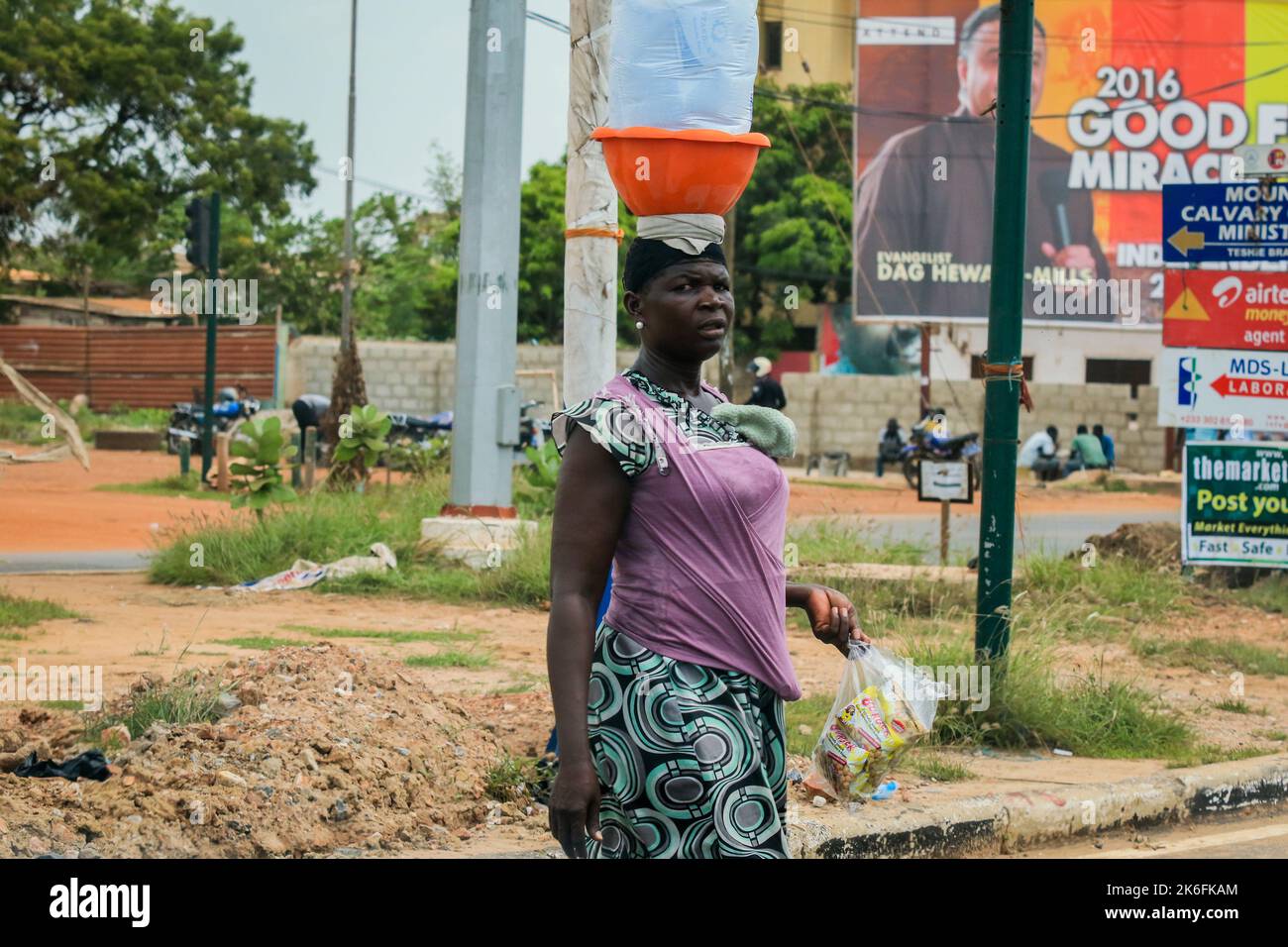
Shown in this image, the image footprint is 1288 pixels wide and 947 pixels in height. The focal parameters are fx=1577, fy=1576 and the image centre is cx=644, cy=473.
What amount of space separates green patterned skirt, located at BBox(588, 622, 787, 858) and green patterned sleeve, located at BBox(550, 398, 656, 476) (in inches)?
12.3

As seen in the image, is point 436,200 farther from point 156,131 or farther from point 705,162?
point 705,162

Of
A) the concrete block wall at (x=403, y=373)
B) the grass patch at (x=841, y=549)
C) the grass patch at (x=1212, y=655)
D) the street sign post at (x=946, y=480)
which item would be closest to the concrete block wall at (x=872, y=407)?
the concrete block wall at (x=403, y=373)

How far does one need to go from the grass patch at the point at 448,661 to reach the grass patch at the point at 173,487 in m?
11.5

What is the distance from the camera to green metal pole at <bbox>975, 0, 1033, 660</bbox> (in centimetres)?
662

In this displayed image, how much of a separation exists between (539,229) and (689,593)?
38.7m

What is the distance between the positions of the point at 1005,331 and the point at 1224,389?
541 cm

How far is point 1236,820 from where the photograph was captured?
6.21 meters

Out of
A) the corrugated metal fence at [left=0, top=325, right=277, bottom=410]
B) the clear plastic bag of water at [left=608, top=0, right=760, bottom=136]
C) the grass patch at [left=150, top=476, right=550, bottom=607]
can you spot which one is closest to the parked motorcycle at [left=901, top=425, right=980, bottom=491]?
the grass patch at [left=150, top=476, right=550, bottom=607]

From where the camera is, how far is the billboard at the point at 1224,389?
11.2 metres

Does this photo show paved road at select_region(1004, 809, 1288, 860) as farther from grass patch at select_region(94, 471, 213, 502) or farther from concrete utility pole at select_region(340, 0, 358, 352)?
concrete utility pole at select_region(340, 0, 358, 352)

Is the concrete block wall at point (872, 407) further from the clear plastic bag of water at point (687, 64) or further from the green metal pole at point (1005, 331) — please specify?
the clear plastic bag of water at point (687, 64)

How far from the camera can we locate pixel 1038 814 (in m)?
5.67

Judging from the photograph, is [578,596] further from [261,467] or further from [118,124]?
[118,124]
